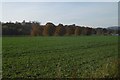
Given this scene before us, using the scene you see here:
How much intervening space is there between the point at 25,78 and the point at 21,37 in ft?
172

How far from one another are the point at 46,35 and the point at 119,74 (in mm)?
66755

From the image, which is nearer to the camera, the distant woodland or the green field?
the green field

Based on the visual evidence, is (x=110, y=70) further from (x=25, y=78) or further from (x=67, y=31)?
(x=67, y=31)

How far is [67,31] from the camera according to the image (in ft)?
249

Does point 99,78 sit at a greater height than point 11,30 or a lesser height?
lesser

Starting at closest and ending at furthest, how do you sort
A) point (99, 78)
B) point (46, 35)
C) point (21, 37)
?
1. point (99, 78)
2. point (21, 37)
3. point (46, 35)

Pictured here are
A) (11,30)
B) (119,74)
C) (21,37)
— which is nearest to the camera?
(119,74)

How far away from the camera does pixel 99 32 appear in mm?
86062

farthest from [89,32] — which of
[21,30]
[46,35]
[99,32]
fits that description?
[21,30]

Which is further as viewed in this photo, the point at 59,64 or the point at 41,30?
the point at 41,30

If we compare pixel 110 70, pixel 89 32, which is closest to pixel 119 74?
pixel 110 70

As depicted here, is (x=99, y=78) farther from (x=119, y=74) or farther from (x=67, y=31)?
(x=67, y=31)

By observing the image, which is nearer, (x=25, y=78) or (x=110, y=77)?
(x=110, y=77)

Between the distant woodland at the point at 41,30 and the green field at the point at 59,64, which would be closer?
the green field at the point at 59,64
